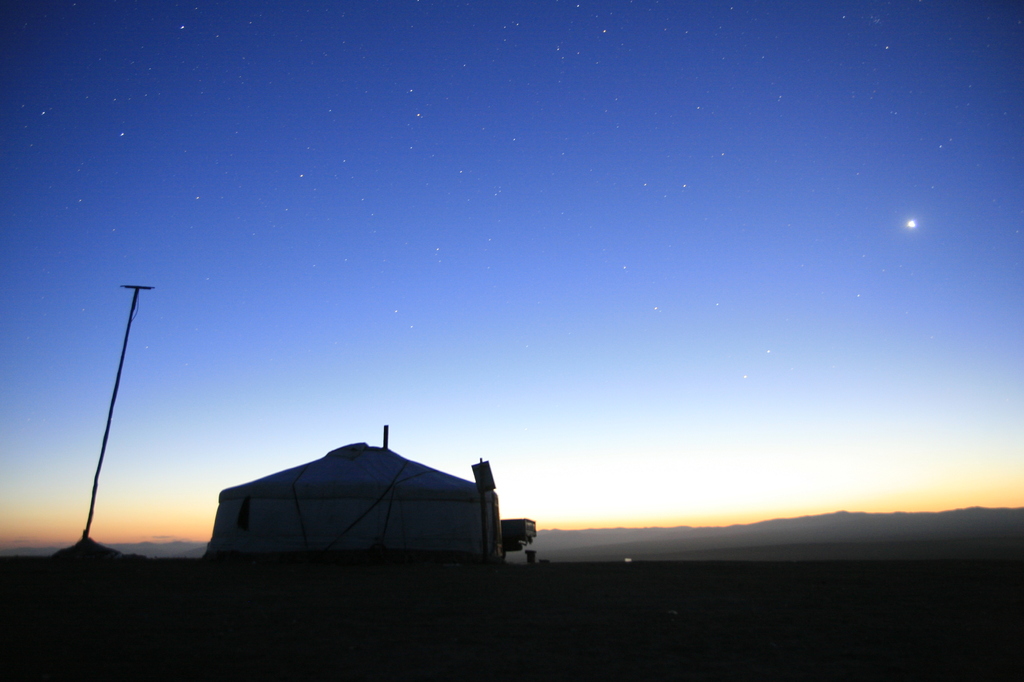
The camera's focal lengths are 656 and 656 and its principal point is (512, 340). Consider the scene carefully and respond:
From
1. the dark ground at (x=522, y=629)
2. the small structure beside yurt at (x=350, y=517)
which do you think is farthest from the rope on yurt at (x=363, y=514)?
the dark ground at (x=522, y=629)

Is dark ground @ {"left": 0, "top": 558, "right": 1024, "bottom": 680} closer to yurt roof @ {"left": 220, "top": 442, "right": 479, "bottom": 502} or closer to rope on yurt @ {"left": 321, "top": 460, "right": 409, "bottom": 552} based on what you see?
rope on yurt @ {"left": 321, "top": 460, "right": 409, "bottom": 552}

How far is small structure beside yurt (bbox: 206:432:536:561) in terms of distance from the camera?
16297mm

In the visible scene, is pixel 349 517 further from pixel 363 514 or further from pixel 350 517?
pixel 363 514

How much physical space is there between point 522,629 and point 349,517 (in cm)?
1147

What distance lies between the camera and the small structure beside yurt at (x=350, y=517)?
1630 centimetres

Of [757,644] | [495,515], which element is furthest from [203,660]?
[495,515]

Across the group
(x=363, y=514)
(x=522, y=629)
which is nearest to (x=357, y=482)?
(x=363, y=514)

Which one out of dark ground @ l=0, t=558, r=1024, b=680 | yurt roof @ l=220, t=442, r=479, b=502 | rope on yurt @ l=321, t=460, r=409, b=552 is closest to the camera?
dark ground @ l=0, t=558, r=1024, b=680

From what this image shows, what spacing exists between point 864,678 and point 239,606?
6.28 metres

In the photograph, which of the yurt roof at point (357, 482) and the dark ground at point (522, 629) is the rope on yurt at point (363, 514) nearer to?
the yurt roof at point (357, 482)

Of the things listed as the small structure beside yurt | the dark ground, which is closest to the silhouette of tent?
the small structure beside yurt

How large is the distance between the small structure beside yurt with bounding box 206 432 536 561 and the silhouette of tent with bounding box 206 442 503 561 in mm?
25

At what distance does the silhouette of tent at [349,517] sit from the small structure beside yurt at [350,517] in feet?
0.08

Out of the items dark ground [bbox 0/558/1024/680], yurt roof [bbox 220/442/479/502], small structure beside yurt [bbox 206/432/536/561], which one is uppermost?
yurt roof [bbox 220/442/479/502]
